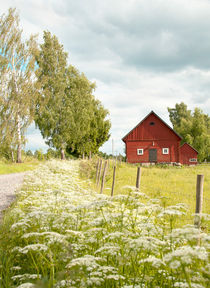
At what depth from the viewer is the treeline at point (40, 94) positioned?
2745 centimetres

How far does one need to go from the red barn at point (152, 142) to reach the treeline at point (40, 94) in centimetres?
703

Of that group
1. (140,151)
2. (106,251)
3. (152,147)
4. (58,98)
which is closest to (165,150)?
(152,147)

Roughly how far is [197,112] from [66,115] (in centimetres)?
3331

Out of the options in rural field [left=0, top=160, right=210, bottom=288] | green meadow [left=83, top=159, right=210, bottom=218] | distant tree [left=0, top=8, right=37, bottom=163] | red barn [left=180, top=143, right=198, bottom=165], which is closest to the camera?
rural field [left=0, top=160, right=210, bottom=288]

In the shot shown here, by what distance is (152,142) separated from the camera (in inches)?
1347

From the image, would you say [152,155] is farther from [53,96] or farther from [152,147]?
[53,96]

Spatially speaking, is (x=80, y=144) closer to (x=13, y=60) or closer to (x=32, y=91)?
(x=32, y=91)

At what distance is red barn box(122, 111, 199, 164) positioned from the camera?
33.9 m

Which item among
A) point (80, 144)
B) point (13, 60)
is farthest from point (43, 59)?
point (80, 144)

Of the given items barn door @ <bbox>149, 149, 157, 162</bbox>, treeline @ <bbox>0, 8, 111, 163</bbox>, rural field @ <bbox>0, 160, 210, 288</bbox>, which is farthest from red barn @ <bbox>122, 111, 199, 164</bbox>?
rural field @ <bbox>0, 160, 210, 288</bbox>

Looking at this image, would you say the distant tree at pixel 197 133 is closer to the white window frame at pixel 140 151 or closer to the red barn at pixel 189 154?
the red barn at pixel 189 154

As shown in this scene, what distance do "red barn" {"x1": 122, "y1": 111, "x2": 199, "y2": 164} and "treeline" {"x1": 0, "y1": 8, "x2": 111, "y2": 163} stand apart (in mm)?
7031

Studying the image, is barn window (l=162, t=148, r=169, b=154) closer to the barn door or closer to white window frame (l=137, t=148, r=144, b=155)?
the barn door

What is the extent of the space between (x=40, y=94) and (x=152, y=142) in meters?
15.5
